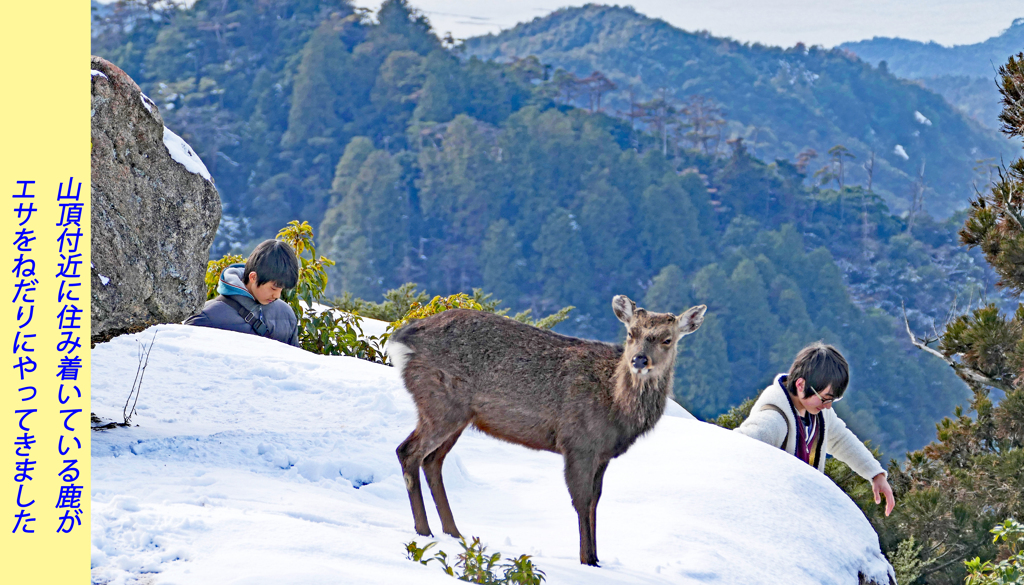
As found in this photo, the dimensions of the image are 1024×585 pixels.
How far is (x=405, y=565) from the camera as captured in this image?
9.80ft

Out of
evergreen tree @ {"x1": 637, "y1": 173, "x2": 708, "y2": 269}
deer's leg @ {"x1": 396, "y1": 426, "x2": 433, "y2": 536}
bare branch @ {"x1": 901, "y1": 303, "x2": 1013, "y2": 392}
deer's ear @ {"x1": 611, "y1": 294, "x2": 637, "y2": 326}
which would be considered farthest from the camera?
evergreen tree @ {"x1": 637, "y1": 173, "x2": 708, "y2": 269}

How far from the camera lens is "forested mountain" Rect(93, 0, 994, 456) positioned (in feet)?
253

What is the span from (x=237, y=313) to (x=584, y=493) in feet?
11.1

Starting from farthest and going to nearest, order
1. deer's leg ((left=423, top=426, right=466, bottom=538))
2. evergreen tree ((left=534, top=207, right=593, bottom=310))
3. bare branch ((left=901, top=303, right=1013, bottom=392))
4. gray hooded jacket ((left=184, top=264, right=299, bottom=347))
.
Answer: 1. evergreen tree ((left=534, top=207, right=593, bottom=310))
2. bare branch ((left=901, top=303, right=1013, bottom=392))
3. gray hooded jacket ((left=184, top=264, right=299, bottom=347))
4. deer's leg ((left=423, top=426, right=466, bottom=538))

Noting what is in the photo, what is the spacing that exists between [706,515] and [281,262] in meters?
2.79

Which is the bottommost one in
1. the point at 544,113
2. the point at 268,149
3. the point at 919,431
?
the point at 919,431

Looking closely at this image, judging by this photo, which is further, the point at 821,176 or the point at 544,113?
the point at 821,176

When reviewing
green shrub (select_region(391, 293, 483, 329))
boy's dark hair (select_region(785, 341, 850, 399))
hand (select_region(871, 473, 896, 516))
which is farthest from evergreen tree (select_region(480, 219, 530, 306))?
boy's dark hair (select_region(785, 341, 850, 399))

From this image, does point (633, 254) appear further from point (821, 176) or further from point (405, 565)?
point (405, 565)

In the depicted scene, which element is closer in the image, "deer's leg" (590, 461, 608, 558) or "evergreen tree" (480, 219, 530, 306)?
"deer's leg" (590, 461, 608, 558)

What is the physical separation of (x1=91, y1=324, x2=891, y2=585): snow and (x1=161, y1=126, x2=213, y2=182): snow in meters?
1.18

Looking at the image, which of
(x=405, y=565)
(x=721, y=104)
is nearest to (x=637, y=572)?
(x=405, y=565)

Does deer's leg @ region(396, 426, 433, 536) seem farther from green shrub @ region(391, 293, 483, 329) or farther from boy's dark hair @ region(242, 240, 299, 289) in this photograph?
green shrub @ region(391, 293, 483, 329)

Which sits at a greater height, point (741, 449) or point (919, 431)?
point (741, 449)
